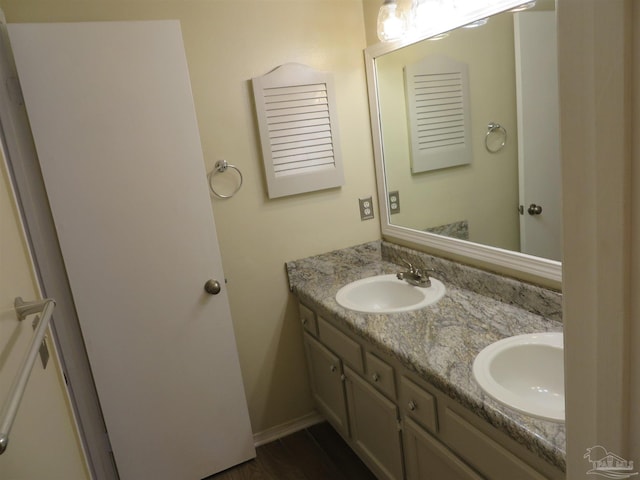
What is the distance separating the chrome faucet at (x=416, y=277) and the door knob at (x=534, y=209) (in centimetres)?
51

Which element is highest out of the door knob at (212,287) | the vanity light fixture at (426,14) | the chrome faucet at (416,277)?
the vanity light fixture at (426,14)

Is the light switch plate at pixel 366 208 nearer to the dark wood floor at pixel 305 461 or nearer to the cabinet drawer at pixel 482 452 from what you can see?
the dark wood floor at pixel 305 461

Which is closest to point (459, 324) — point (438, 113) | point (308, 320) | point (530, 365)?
point (530, 365)

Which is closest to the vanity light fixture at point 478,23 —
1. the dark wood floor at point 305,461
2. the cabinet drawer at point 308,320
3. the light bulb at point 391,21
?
the light bulb at point 391,21

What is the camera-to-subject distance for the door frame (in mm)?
1563

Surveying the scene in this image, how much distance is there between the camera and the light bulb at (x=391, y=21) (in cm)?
186

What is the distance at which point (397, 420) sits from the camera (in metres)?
1.49

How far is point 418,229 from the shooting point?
211 cm

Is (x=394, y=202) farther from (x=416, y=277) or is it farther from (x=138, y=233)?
(x=138, y=233)

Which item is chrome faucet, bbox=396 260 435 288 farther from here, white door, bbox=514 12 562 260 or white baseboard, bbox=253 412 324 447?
white baseboard, bbox=253 412 324 447

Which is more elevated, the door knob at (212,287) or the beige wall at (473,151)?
the beige wall at (473,151)

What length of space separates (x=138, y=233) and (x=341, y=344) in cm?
93

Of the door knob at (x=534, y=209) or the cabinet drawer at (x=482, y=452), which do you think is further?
the door knob at (x=534, y=209)

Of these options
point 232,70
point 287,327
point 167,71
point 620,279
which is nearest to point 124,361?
point 287,327
